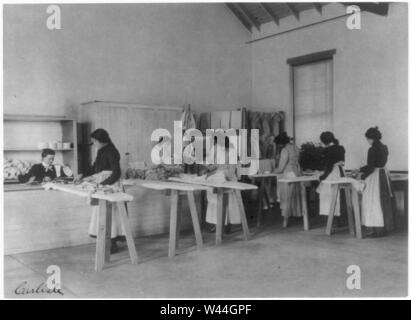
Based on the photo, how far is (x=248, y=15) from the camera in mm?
9805

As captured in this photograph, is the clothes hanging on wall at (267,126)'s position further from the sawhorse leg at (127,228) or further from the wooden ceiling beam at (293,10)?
the sawhorse leg at (127,228)

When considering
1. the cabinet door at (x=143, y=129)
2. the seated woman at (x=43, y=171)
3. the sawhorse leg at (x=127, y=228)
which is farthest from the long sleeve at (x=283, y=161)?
the seated woman at (x=43, y=171)

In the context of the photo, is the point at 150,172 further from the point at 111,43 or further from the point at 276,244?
the point at 111,43

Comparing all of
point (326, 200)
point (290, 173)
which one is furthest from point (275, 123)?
A: point (326, 200)

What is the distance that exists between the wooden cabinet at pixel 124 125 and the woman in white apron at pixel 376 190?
143 inches

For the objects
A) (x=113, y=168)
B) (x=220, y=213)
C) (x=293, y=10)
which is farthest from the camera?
(x=293, y=10)

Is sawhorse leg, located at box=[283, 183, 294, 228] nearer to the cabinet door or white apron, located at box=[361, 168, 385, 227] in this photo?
white apron, located at box=[361, 168, 385, 227]

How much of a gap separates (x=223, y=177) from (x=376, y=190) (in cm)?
202

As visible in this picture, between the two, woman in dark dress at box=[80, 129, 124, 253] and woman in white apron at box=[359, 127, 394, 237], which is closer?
woman in dark dress at box=[80, 129, 124, 253]

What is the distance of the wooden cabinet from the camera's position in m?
7.92

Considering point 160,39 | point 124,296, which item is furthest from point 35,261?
point 160,39

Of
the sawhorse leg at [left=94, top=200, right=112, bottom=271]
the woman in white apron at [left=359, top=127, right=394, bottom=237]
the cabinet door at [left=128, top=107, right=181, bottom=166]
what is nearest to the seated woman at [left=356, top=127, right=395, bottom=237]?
the woman in white apron at [left=359, top=127, right=394, bottom=237]

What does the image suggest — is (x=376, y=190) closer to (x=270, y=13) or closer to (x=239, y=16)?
(x=270, y=13)

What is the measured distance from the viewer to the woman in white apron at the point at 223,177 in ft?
21.2
